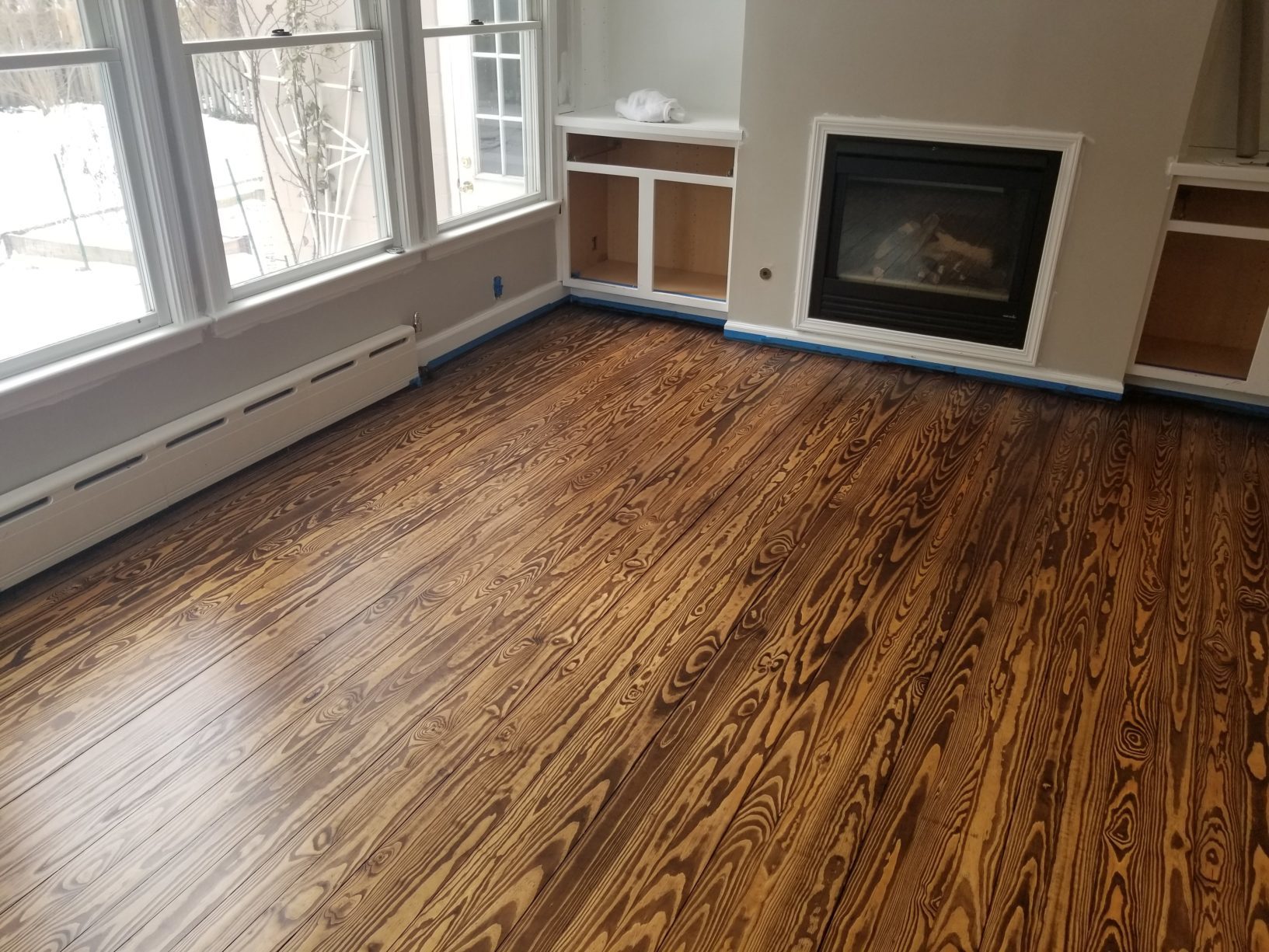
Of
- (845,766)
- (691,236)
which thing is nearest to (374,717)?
(845,766)

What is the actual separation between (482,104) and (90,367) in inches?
87.3

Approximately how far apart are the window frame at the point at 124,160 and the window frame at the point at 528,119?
48.4 inches

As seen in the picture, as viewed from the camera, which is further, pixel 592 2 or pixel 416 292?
pixel 592 2

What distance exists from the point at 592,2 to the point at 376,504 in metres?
2.94

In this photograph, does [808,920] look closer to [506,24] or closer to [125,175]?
[125,175]

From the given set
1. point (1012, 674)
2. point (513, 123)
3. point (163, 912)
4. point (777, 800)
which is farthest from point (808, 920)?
point (513, 123)

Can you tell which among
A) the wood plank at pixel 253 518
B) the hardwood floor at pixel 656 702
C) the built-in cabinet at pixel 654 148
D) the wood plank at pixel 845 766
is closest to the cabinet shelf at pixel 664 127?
the built-in cabinet at pixel 654 148

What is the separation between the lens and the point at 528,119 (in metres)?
4.48

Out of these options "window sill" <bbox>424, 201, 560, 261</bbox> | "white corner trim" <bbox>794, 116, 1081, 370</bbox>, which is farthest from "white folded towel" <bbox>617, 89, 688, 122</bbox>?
"white corner trim" <bbox>794, 116, 1081, 370</bbox>

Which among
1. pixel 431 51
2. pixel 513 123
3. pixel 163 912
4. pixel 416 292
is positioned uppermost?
pixel 431 51

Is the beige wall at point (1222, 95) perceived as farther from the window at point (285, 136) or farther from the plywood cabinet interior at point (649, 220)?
the window at point (285, 136)

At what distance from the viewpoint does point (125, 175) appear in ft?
8.76

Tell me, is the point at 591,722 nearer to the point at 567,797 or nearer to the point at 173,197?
the point at 567,797

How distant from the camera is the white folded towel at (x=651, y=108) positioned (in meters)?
4.33
